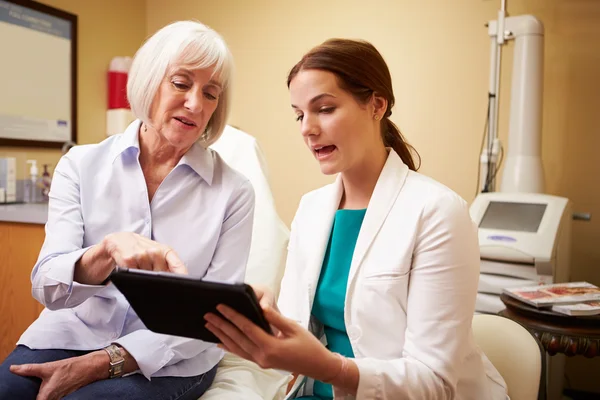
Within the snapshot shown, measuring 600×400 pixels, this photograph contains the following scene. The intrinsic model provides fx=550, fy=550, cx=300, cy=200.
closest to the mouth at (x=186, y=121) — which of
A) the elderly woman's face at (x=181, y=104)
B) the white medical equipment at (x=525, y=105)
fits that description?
the elderly woman's face at (x=181, y=104)

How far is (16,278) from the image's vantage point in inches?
89.3

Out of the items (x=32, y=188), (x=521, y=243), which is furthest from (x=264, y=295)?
(x=32, y=188)

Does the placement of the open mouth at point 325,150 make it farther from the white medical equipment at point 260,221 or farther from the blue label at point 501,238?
the blue label at point 501,238

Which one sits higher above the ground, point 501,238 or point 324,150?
point 324,150

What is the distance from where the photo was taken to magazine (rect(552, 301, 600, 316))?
5.37 feet

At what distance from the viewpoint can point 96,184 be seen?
1395 mm

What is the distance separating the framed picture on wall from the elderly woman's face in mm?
1760

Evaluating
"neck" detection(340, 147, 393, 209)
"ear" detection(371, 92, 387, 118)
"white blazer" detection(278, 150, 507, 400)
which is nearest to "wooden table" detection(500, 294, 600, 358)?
"white blazer" detection(278, 150, 507, 400)

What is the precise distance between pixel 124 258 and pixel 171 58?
556mm

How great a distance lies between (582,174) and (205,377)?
2174 millimetres

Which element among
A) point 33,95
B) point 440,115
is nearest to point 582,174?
point 440,115

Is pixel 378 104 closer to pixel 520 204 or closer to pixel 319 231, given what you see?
pixel 319 231

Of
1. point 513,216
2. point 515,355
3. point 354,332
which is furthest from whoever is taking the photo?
point 513,216

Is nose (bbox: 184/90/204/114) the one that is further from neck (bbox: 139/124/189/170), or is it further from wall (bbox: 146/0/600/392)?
wall (bbox: 146/0/600/392)
